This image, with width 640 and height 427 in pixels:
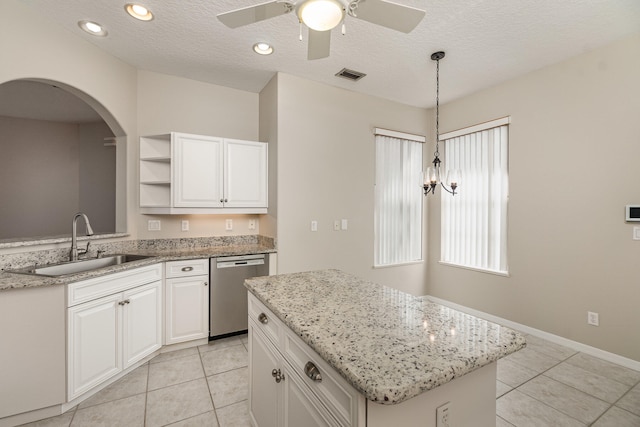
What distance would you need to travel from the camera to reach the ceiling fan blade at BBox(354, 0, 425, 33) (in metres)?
1.43

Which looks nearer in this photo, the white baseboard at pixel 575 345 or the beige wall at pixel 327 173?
the white baseboard at pixel 575 345

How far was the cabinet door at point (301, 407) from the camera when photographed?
96 centimetres

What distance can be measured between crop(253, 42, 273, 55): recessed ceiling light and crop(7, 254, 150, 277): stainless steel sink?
2.27m

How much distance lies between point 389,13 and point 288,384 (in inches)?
73.4

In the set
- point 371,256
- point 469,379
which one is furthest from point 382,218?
point 469,379

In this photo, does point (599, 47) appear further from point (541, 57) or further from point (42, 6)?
point (42, 6)

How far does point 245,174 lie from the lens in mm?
3318

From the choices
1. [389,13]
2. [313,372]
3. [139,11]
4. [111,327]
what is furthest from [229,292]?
[389,13]

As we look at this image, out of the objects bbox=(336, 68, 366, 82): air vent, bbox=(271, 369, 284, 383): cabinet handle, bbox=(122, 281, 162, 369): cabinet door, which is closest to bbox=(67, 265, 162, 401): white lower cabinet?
bbox=(122, 281, 162, 369): cabinet door

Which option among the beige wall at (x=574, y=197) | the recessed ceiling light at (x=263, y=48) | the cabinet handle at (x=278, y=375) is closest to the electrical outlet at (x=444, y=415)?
the cabinet handle at (x=278, y=375)

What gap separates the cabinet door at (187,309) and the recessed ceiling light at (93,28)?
2289 mm

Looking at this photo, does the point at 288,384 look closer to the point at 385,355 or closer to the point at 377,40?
the point at 385,355

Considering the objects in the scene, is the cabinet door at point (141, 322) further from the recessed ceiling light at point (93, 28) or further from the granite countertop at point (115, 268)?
the recessed ceiling light at point (93, 28)

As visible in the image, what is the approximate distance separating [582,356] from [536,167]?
6.24 ft
